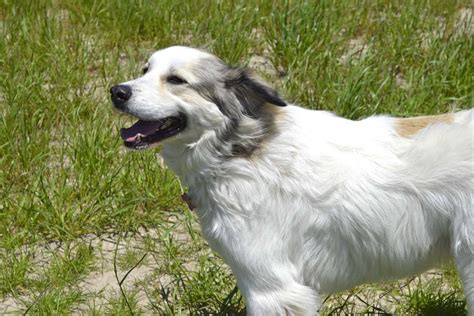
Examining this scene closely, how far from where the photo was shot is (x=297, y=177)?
11.9ft

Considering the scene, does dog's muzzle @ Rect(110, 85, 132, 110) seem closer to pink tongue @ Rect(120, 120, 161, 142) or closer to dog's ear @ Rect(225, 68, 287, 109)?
pink tongue @ Rect(120, 120, 161, 142)

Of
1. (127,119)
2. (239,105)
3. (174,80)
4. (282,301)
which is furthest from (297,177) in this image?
(127,119)

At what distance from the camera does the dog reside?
139 inches

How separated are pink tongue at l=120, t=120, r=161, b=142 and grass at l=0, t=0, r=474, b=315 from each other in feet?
2.99

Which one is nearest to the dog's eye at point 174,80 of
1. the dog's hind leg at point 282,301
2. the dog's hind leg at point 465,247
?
the dog's hind leg at point 282,301

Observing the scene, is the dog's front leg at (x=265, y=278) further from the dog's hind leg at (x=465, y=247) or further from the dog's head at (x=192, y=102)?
the dog's hind leg at (x=465, y=247)

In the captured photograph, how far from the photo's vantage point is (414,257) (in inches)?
143

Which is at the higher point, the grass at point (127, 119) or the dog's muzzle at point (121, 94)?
the dog's muzzle at point (121, 94)

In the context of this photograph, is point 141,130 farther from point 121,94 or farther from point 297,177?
point 297,177

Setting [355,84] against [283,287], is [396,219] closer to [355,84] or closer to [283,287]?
[283,287]

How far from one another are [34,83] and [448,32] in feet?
10.4

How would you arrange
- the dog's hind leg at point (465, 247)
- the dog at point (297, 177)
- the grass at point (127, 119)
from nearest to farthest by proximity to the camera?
the dog's hind leg at point (465, 247) < the dog at point (297, 177) < the grass at point (127, 119)

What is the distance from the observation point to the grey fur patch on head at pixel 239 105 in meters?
3.65

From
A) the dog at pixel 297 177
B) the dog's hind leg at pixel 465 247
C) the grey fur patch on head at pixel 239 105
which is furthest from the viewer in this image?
the grey fur patch on head at pixel 239 105
